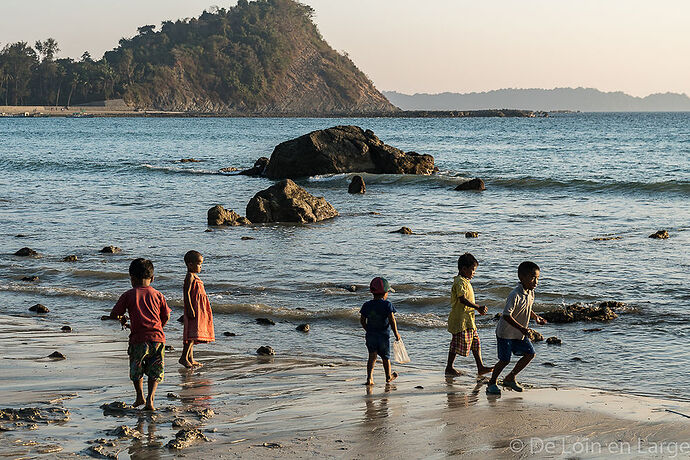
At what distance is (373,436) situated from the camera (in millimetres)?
6176

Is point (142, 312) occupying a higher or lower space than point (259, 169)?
lower

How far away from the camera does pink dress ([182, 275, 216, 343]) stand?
870 cm

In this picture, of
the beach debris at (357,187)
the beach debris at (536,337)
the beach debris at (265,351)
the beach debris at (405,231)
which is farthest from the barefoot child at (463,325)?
the beach debris at (357,187)

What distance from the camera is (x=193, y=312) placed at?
876 cm

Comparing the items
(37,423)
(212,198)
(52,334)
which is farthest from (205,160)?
(37,423)

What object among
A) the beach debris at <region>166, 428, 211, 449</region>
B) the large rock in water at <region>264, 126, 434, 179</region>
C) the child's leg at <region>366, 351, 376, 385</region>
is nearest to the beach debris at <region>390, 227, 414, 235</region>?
the child's leg at <region>366, 351, 376, 385</region>

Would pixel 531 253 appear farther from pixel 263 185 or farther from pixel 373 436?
pixel 263 185

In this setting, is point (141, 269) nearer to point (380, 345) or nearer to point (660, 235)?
point (380, 345)

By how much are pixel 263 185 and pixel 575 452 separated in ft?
96.1

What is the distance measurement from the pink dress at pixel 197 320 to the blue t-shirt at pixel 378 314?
185 centimetres

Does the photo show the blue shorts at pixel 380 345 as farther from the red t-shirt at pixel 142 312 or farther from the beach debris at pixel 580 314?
the beach debris at pixel 580 314

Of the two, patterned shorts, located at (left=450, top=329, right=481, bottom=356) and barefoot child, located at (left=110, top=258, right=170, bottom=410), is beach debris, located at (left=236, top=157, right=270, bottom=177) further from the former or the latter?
barefoot child, located at (left=110, top=258, right=170, bottom=410)

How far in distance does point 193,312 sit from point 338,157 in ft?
92.1

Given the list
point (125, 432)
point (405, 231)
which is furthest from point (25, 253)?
point (125, 432)
